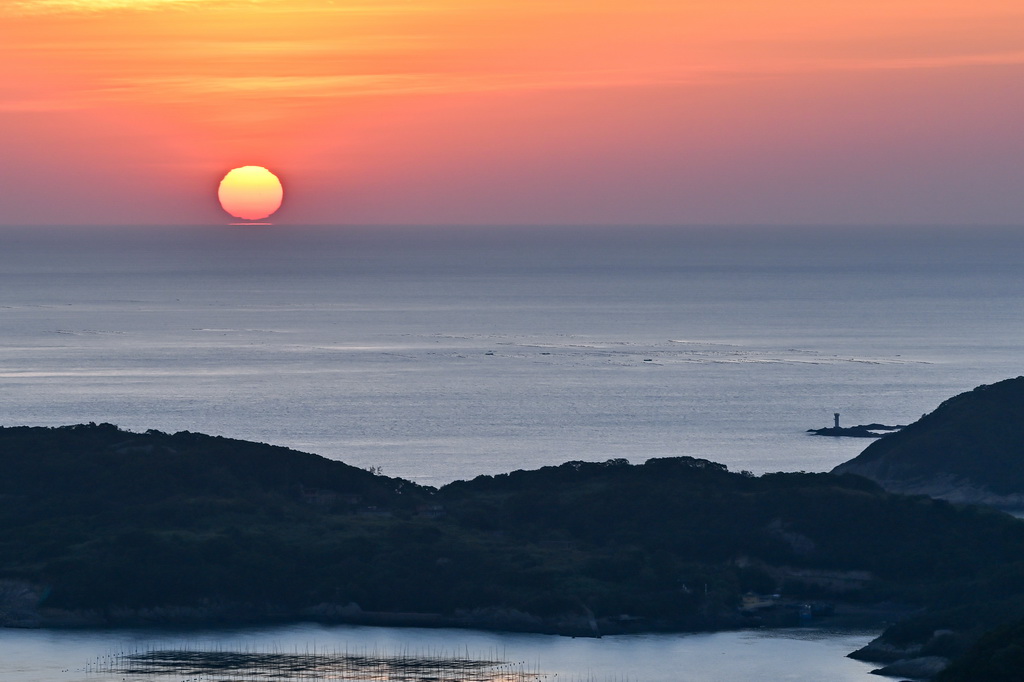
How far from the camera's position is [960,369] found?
18150 cm

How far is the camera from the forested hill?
78.5 m

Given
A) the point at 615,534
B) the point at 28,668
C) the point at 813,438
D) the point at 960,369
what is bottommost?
the point at 28,668

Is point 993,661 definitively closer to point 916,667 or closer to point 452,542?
point 916,667

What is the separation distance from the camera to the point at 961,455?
115m

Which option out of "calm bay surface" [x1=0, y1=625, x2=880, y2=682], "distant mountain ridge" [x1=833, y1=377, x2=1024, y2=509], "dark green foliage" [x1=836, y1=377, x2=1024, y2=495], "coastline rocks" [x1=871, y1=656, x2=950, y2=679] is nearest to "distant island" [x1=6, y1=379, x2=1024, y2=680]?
"coastline rocks" [x1=871, y1=656, x2=950, y2=679]

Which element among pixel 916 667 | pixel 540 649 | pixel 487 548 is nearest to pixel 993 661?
pixel 916 667

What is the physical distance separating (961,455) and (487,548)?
42930 millimetres

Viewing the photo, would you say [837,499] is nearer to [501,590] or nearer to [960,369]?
[501,590]

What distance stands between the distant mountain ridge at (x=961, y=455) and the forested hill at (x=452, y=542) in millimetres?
18513

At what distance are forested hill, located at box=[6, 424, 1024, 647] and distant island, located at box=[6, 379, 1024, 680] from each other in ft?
0.37

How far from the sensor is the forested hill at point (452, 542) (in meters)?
78.5

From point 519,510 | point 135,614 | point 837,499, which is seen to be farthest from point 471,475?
point 135,614

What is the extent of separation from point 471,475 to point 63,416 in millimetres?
42758

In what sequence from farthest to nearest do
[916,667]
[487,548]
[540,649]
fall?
[487,548] < [540,649] < [916,667]
